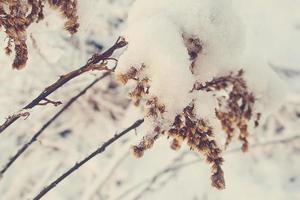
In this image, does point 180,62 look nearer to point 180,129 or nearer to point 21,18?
point 180,129

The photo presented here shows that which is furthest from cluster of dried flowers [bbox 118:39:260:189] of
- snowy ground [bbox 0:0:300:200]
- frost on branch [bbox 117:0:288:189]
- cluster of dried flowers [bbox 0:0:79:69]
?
snowy ground [bbox 0:0:300:200]

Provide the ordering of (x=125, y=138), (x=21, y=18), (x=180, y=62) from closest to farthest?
1. (x=21, y=18)
2. (x=180, y=62)
3. (x=125, y=138)

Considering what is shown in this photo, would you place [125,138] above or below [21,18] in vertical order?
above

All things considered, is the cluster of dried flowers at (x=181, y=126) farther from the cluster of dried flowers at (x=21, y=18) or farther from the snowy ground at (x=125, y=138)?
the snowy ground at (x=125, y=138)

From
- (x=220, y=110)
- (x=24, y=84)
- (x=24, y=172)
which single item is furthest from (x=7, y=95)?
(x=220, y=110)

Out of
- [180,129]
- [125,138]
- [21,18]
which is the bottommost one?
[180,129]

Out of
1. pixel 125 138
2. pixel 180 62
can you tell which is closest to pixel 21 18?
pixel 180 62

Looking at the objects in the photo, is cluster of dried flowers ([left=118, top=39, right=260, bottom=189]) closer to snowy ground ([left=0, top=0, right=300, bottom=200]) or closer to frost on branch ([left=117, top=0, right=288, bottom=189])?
frost on branch ([left=117, top=0, right=288, bottom=189])
